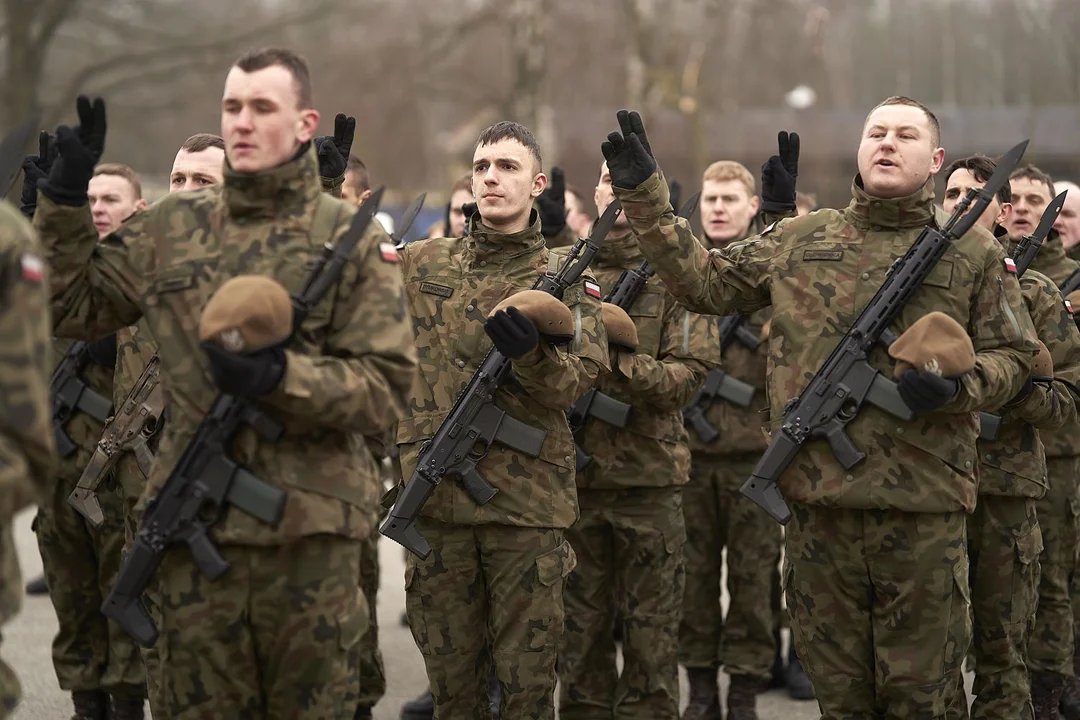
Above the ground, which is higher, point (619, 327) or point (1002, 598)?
point (619, 327)

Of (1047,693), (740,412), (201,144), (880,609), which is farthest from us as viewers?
(740,412)

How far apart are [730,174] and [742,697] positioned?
2.66m

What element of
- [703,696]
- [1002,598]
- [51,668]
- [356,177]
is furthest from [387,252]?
[51,668]

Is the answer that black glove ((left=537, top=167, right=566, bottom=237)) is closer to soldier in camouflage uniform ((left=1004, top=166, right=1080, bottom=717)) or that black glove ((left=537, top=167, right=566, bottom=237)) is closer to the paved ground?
soldier in camouflage uniform ((left=1004, top=166, right=1080, bottom=717))

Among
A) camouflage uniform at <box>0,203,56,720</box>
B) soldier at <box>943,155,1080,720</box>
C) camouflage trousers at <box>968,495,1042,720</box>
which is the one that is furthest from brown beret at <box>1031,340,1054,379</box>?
camouflage uniform at <box>0,203,56,720</box>

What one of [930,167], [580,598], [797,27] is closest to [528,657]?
[580,598]

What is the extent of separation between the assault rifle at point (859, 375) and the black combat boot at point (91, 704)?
3.19 meters

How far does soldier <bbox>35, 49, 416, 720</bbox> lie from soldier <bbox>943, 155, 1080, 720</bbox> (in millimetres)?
3221

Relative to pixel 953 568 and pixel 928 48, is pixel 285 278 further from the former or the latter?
pixel 928 48

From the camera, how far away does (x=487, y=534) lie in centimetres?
554

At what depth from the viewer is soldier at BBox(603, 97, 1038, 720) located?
525 centimetres

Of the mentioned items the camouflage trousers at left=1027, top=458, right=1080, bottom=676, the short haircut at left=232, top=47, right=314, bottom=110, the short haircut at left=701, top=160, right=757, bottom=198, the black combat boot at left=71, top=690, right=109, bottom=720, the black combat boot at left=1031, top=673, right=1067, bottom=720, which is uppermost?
the short haircut at left=232, top=47, right=314, bottom=110

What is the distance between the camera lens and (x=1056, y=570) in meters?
7.20

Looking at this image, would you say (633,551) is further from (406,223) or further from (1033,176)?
(1033,176)
